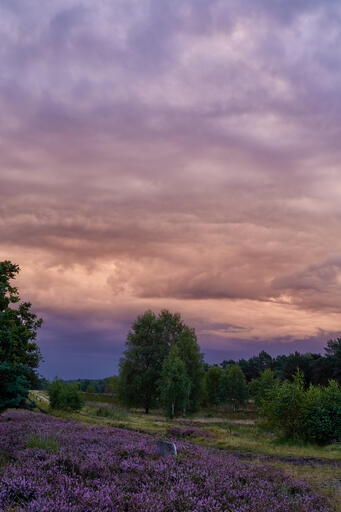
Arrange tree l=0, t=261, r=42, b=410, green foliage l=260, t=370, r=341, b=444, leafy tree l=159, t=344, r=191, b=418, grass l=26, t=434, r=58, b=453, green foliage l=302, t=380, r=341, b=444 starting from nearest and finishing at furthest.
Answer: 1. grass l=26, t=434, r=58, b=453
2. tree l=0, t=261, r=42, b=410
3. green foliage l=302, t=380, r=341, b=444
4. green foliage l=260, t=370, r=341, b=444
5. leafy tree l=159, t=344, r=191, b=418

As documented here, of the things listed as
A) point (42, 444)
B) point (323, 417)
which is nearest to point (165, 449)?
point (42, 444)

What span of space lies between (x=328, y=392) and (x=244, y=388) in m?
56.4

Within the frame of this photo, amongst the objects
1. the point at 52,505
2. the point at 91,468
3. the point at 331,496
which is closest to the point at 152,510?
the point at 52,505

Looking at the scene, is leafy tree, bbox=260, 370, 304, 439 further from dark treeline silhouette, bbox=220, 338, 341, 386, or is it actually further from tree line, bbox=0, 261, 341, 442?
dark treeline silhouette, bbox=220, 338, 341, 386

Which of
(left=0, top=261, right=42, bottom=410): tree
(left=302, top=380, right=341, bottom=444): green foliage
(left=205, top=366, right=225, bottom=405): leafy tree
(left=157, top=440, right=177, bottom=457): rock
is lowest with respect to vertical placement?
(left=205, top=366, right=225, bottom=405): leafy tree

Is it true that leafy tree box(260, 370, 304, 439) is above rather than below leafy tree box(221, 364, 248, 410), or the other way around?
above

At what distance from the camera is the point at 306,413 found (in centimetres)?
2547

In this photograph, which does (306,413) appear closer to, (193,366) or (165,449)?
(165,449)

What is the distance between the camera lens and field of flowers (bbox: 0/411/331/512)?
6.41 meters

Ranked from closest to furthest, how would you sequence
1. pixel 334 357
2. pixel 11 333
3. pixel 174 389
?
1. pixel 11 333
2. pixel 174 389
3. pixel 334 357

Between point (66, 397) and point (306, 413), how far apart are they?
23.7m

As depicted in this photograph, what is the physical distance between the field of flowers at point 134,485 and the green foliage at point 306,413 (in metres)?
15.7

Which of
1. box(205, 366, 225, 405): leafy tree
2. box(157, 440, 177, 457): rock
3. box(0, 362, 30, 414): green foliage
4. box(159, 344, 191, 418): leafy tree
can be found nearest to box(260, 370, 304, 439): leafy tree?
box(0, 362, 30, 414): green foliage

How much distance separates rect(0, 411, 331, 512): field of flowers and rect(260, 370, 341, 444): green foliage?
51.3ft
